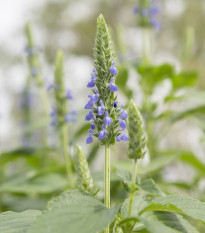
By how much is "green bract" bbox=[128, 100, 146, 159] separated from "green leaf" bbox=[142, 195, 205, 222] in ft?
0.64

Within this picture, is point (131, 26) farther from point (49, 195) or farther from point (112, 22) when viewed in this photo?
point (49, 195)

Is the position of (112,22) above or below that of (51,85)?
above

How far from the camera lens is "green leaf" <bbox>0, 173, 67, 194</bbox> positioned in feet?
9.54

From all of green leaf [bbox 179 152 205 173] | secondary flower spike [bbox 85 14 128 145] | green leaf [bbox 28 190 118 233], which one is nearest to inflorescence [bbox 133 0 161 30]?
green leaf [bbox 179 152 205 173]

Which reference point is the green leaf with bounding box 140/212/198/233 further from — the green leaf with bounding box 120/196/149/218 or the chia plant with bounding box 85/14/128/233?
the chia plant with bounding box 85/14/128/233

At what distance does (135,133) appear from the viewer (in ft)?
4.47

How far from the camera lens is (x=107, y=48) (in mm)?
1480

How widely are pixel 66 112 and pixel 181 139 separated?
690 cm

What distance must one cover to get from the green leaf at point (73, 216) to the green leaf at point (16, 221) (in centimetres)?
15

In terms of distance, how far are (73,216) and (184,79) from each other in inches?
107

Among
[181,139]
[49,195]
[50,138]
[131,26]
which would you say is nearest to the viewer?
[49,195]

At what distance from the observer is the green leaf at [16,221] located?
1.35 meters

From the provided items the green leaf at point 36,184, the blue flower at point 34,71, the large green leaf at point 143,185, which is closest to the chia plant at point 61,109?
the green leaf at point 36,184

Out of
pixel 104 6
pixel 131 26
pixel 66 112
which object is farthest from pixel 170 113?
pixel 104 6
